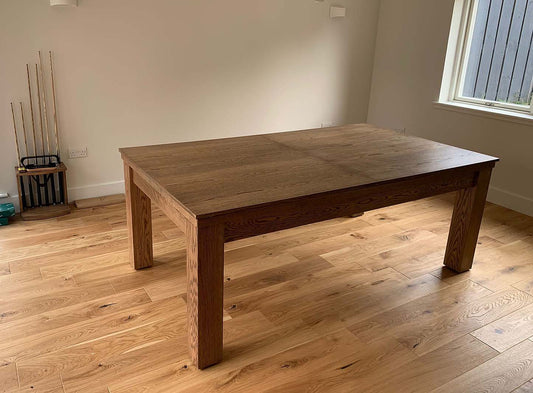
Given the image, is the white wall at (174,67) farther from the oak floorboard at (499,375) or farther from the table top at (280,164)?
the oak floorboard at (499,375)

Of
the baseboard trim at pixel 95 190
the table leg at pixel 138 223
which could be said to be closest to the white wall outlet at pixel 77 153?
the baseboard trim at pixel 95 190

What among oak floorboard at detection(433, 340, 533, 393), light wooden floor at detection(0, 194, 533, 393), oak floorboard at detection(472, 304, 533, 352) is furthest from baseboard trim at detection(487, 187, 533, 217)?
oak floorboard at detection(433, 340, 533, 393)

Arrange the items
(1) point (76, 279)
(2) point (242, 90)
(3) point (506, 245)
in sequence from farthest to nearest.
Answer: (2) point (242, 90) < (3) point (506, 245) < (1) point (76, 279)

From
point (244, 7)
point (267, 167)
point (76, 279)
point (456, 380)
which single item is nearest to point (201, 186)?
point (267, 167)

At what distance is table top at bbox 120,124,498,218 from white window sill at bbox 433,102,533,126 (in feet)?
4.24

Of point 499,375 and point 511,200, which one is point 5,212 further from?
point 511,200

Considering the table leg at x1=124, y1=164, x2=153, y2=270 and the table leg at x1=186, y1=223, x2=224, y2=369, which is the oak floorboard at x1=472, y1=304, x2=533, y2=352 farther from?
the table leg at x1=124, y1=164, x2=153, y2=270

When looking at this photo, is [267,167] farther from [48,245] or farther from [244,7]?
[244,7]

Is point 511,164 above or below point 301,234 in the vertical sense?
above

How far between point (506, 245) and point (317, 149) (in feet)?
5.30

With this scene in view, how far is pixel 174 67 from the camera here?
3.87 metres

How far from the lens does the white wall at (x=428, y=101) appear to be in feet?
12.7

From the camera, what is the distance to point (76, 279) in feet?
8.56

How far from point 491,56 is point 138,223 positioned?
3.38 metres
